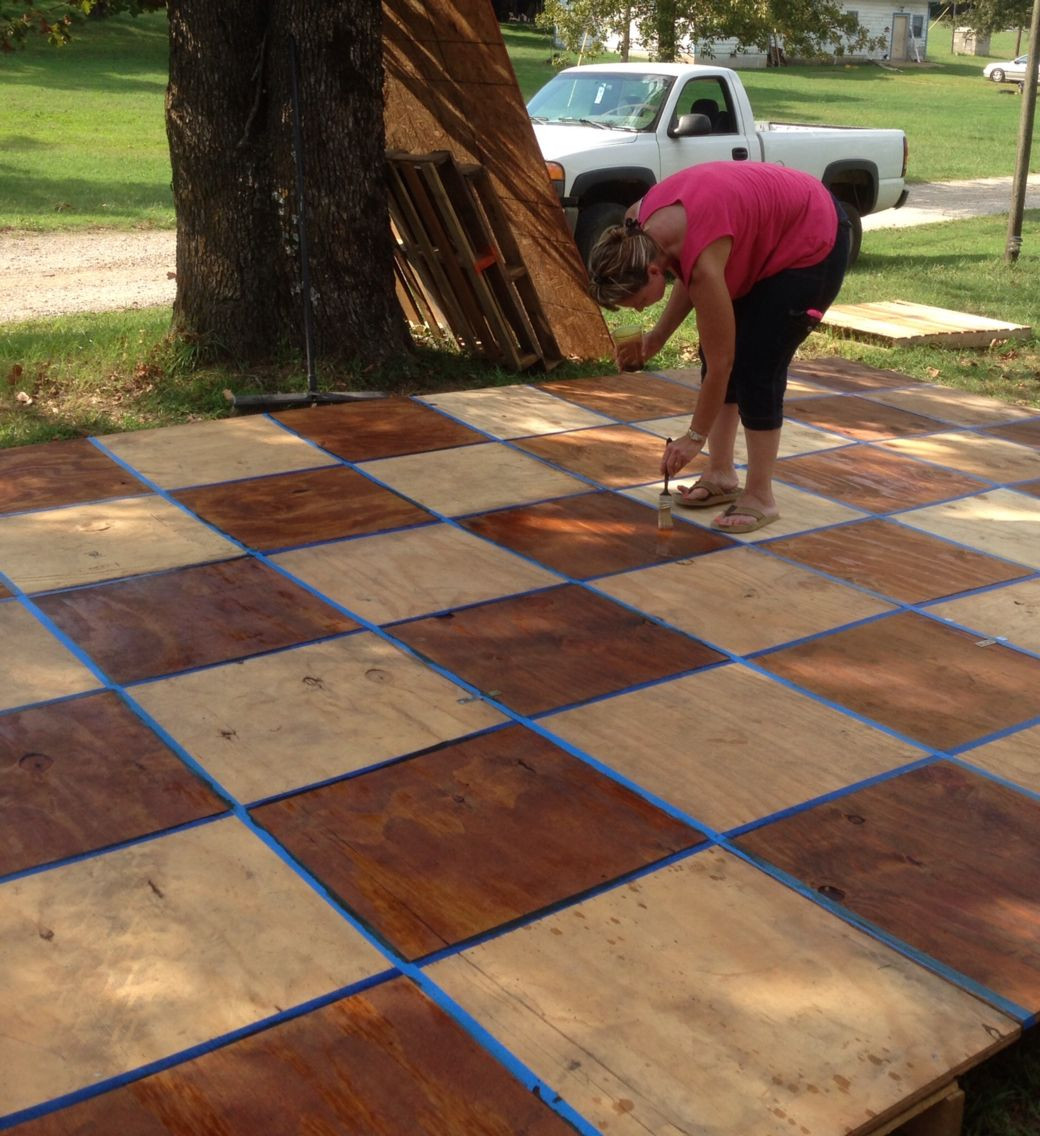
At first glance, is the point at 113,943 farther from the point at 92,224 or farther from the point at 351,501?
the point at 92,224

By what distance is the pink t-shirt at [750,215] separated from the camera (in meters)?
4.47

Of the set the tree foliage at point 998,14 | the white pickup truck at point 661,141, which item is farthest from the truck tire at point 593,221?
the tree foliage at point 998,14

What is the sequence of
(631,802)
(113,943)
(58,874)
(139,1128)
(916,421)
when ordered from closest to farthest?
(139,1128) → (113,943) → (58,874) → (631,802) → (916,421)

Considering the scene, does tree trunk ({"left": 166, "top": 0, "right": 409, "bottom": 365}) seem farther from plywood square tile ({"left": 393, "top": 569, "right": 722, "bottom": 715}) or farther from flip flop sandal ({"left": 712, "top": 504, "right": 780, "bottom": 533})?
plywood square tile ({"left": 393, "top": 569, "right": 722, "bottom": 715})

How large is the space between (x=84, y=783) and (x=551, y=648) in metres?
1.50

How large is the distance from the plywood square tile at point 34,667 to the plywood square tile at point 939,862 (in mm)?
1985

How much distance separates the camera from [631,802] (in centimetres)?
340

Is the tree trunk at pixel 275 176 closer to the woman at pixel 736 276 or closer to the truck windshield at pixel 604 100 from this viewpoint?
the woman at pixel 736 276

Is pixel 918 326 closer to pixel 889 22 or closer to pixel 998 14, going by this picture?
pixel 998 14

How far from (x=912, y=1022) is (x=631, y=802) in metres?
Answer: 0.95

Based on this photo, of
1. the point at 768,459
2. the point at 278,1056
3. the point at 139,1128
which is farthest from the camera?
the point at 768,459

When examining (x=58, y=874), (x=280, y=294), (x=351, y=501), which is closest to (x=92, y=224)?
(x=280, y=294)

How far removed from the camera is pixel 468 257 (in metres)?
7.50

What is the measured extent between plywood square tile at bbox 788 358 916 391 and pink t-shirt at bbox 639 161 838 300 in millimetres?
3008
